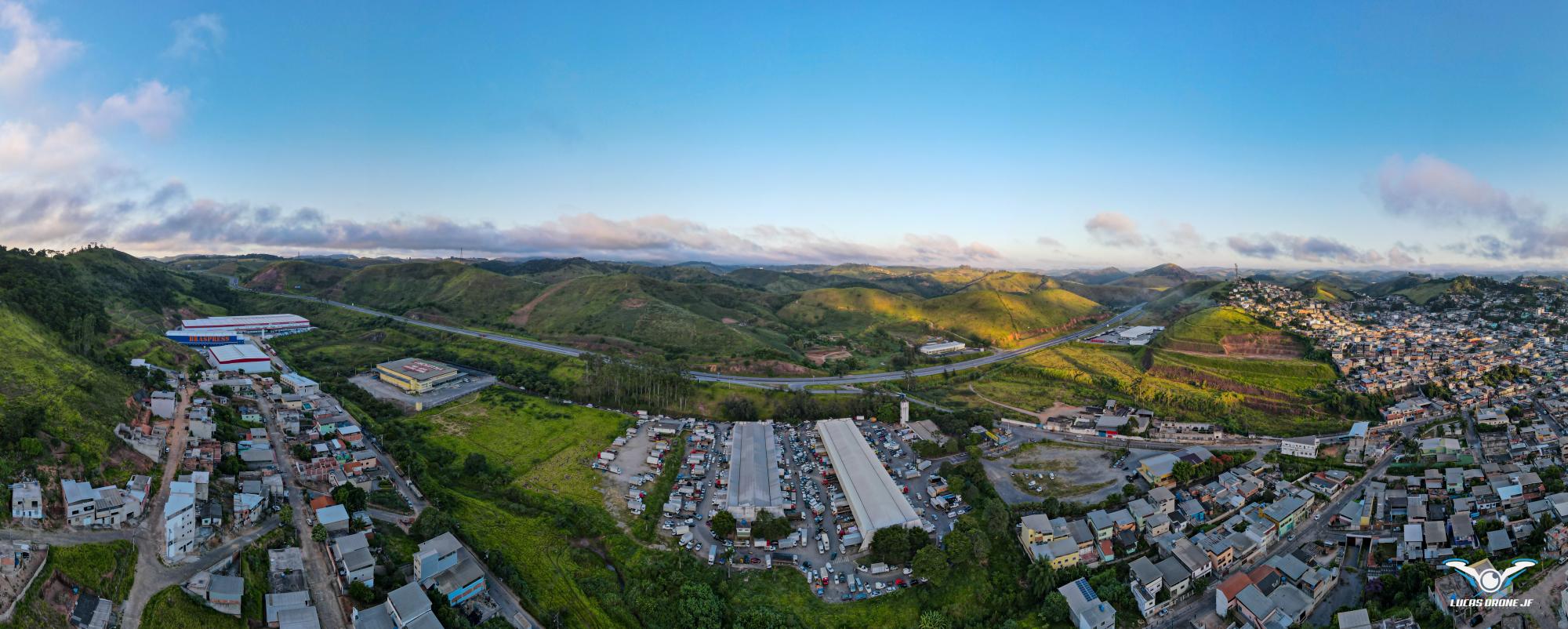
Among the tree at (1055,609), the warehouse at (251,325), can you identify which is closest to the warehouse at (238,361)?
the warehouse at (251,325)

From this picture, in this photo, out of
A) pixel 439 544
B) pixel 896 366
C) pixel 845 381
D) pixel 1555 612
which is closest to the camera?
pixel 1555 612

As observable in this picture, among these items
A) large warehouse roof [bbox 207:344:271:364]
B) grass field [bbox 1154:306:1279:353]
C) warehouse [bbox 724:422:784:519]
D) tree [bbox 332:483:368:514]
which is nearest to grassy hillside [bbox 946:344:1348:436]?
grass field [bbox 1154:306:1279:353]

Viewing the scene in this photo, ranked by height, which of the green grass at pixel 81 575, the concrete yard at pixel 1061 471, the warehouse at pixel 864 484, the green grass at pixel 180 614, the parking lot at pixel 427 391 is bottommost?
the concrete yard at pixel 1061 471

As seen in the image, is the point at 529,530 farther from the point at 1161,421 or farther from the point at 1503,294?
the point at 1503,294

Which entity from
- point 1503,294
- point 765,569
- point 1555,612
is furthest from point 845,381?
point 1503,294

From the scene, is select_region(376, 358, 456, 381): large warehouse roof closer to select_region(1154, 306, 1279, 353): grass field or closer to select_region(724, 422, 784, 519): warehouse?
select_region(724, 422, 784, 519): warehouse

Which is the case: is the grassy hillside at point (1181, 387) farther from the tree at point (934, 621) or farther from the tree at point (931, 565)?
the tree at point (934, 621)
